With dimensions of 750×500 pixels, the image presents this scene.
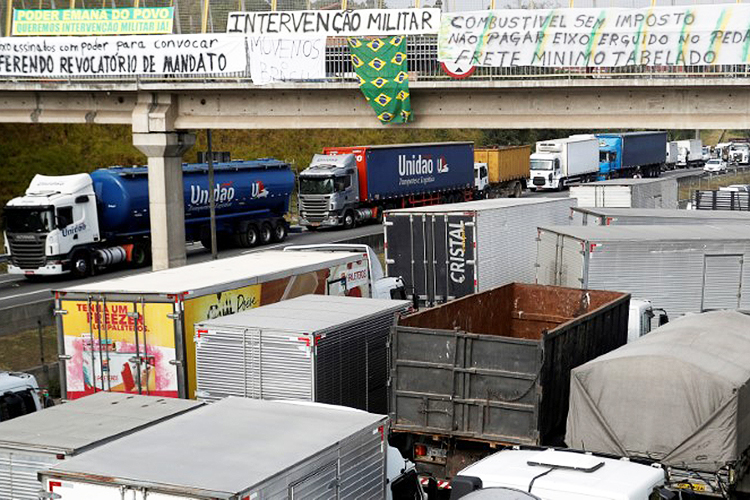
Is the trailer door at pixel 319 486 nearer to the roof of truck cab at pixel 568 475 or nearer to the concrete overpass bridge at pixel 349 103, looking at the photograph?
the roof of truck cab at pixel 568 475

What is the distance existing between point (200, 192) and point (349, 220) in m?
10.2

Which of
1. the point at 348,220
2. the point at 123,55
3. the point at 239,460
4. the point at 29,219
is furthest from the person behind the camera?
the point at 348,220

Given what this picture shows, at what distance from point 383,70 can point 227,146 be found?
125 feet

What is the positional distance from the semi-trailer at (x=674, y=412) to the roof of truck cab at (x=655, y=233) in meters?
7.87

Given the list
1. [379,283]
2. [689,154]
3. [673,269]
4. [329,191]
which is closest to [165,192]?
[329,191]

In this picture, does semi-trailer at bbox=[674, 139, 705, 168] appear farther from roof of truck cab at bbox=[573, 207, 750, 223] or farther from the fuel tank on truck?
roof of truck cab at bbox=[573, 207, 750, 223]

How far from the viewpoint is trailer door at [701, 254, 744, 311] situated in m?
19.9

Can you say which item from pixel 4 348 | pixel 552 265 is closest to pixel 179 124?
pixel 4 348

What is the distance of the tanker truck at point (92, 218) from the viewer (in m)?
34.7

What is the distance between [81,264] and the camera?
3562 cm

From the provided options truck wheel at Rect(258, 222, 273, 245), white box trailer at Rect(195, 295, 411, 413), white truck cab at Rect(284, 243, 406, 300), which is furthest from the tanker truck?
white box trailer at Rect(195, 295, 411, 413)

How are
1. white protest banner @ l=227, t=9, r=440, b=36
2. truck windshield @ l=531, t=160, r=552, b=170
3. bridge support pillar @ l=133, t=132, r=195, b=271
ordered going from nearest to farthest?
white protest banner @ l=227, t=9, r=440, b=36 < bridge support pillar @ l=133, t=132, r=195, b=271 < truck windshield @ l=531, t=160, r=552, b=170

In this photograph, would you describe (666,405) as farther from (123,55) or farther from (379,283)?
(123,55)

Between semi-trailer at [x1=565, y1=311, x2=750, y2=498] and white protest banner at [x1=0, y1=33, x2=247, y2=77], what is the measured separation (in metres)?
21.2
